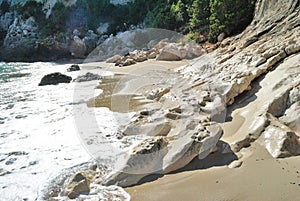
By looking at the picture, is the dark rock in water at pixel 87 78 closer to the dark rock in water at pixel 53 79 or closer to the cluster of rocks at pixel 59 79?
the cluster of rocks at pixel 59 79

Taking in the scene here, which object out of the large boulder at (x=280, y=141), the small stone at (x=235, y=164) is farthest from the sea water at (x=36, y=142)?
the large boulder at (x=280, y=141)

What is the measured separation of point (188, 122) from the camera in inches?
201

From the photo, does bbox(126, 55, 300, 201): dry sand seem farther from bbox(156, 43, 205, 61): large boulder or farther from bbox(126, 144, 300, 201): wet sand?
bbox(156, 43, 205, 61): large boulder

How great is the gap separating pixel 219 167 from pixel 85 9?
4005 cm

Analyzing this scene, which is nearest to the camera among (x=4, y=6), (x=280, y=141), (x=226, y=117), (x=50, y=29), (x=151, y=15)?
(x=280, y=141)

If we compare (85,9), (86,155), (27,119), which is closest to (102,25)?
(85,9)

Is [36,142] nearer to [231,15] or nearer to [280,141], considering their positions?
[280,141]

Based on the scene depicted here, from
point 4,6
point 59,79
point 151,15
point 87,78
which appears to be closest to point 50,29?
point 4,6

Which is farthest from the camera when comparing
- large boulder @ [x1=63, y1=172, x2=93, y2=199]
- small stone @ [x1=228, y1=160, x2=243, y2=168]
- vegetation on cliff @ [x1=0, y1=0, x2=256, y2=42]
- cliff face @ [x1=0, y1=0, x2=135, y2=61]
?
cliff face @ [x1=0, y1=0, x2=135, y2=61]

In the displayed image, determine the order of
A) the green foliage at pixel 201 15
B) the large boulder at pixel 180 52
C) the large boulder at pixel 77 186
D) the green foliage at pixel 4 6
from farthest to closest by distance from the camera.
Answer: the green foliage at pixel 4 6
the green foliage at pixel 201 15
the large boulder at pixel 180 52
the large boulder at pixel 77 186

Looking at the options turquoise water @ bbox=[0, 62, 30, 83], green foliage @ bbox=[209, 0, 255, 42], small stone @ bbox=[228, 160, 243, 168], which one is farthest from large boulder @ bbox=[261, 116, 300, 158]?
turquoise water @ bbox=[0, 62, 30, 83]

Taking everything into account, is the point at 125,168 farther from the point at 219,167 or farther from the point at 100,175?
the point at 219,167

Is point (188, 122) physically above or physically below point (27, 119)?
above

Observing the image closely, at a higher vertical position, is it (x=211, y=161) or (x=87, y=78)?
(x=211, y=161)
